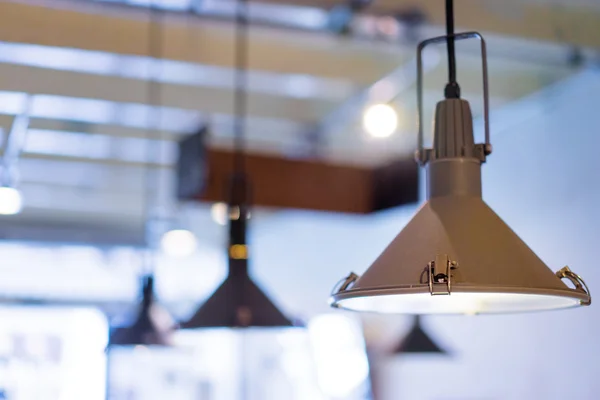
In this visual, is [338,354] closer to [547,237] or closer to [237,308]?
[547,237]

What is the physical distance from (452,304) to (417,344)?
9.80 feet

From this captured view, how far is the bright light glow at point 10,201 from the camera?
17.0ft

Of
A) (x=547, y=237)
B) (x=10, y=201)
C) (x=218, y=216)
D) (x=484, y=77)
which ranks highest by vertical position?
(x=218, y=216)

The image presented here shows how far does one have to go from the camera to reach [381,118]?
510cm

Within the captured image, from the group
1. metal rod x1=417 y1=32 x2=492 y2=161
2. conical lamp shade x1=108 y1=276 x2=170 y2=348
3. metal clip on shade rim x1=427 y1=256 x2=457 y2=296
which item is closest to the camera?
metal clip on shade rim x1=427 y1=256 x2=457 y2=296

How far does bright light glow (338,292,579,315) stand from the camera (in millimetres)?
1511

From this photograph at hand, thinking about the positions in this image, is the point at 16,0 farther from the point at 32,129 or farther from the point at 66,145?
the point at 66,145

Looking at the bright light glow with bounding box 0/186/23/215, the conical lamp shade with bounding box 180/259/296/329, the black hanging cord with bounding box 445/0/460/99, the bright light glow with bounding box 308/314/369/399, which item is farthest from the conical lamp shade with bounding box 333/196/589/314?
the bright light glow with bounding box 308/314/369/399

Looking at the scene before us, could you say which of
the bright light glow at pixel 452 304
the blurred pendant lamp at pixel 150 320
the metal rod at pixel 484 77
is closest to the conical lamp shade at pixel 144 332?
the blurred pendant lamp at pixel 150 320

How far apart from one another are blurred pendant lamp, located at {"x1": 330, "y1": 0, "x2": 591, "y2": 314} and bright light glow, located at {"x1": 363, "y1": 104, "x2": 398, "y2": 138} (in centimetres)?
351

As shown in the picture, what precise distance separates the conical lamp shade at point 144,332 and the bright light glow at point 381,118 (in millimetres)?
1818

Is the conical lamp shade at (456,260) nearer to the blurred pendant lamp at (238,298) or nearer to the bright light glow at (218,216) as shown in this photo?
the blurred pendant lamp at (238,298)

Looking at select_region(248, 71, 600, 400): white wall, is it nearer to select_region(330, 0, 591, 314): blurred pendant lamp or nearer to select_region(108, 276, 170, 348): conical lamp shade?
select_region(108, 276, 170, 348): conical lamp shade

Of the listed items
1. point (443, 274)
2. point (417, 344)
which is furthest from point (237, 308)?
point (417, 344)
